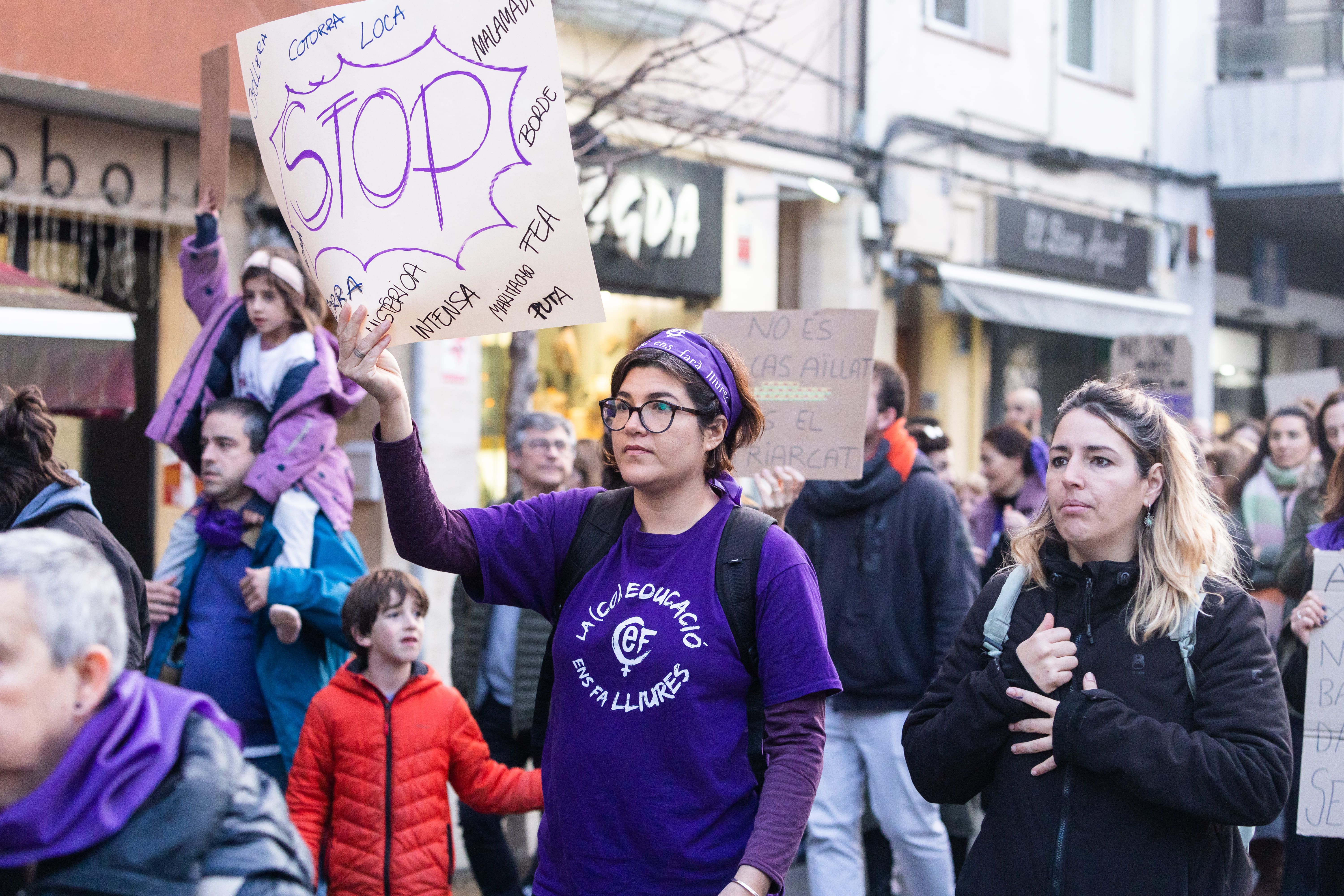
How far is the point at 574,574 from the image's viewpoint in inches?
122

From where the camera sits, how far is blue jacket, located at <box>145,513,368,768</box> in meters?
4.56

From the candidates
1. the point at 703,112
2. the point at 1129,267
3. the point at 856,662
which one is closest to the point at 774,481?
the point at 856,662

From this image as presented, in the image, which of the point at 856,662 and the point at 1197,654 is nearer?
the point at 1197,654

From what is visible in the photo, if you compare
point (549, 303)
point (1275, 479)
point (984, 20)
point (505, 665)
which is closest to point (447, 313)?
point (549, 303)

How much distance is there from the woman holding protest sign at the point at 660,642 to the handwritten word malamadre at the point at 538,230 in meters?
0.32

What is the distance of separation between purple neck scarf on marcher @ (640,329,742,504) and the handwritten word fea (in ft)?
0.70

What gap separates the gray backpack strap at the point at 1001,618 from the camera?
125 inches

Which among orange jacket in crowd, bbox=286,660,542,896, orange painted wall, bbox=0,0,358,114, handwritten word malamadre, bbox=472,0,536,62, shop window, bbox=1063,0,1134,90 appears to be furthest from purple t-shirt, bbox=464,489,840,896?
shop window, bbox=1063,0,1134,90

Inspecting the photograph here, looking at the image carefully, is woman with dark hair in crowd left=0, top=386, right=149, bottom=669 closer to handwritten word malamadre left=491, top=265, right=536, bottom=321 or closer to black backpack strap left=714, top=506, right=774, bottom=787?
handwritten word malamadre left=491, top=265, right=536, bottom=321

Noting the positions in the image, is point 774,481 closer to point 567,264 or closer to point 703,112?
point 567,264

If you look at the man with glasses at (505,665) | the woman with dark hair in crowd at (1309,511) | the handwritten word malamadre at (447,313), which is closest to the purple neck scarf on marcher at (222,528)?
the man with glasses at (505,665)

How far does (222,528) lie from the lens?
466 centimetres

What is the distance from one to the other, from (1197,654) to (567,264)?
1.56 meters

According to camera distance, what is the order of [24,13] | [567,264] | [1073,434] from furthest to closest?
1. [24,13]
2. [1073,434]
3. [567,264]
